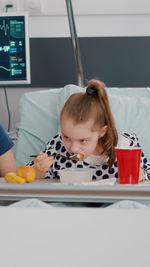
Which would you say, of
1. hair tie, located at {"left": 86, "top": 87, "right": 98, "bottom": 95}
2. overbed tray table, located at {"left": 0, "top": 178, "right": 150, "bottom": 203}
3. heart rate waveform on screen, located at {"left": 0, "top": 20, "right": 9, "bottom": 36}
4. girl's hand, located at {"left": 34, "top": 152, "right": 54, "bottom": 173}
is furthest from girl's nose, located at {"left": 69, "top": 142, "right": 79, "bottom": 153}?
heart rate waveform on screen, located at {"left": 0, "top": 20, "right": 9, "bottom": 36}

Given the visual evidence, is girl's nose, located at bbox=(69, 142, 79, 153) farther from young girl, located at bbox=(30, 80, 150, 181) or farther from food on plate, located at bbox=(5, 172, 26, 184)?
food on plate, located at bbox=(5, 172, 26, 184)

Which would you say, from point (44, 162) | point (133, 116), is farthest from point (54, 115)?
point (44, 162)

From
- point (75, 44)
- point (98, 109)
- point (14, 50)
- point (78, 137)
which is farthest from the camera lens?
point (14, 50)

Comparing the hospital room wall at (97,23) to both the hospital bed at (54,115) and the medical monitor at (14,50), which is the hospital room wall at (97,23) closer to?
the medical monitor at (14,50)

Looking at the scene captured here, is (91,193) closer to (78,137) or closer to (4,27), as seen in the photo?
(78,137)

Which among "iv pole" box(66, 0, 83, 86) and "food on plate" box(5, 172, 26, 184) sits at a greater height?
"iv pole" box(66, 0, 83, 86)

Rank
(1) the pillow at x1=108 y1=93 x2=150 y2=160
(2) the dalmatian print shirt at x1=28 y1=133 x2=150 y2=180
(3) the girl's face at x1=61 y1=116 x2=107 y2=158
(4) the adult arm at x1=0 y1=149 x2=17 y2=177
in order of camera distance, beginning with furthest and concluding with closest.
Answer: (1) the pillow at x1=108 y1=93 x2=150 y2=160 → (4) the adult arm at x1=0 y1=149 x2=17 y2=177 → (2) the dalmatian print shirt at x1=28 y1=133 x2=150 y2=180 → (3) the girl's face at x1=61 y1=116 x2=107 y2=158

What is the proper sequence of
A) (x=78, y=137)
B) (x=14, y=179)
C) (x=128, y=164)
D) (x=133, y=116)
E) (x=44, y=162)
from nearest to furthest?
(x=14, y=179) < (x=128, y=164) < (x=44, y=162) < (x=78, y=137) < (x=133, y=116)

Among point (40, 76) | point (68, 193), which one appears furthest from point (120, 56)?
point (68, 193)

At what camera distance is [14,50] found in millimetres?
2520

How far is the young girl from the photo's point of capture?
5.34 feet

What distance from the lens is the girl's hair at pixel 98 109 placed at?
1700 mm

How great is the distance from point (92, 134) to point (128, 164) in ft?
1.07

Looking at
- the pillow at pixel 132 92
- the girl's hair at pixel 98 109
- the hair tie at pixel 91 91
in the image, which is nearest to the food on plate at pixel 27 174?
the girl's hair at pixel 98 109
